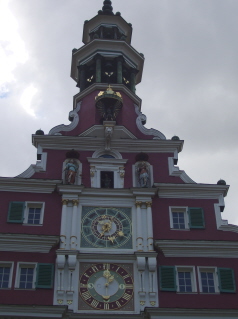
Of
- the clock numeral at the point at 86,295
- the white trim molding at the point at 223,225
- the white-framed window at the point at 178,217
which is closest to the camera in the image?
the clock numeral at the point at 86,295

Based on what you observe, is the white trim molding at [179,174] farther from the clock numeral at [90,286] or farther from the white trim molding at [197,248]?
the clock numeral at [90,286]

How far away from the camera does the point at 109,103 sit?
2883 cm

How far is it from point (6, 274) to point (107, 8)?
20127 millimetres

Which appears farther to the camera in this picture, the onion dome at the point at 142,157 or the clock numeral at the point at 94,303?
the onion dome at the point at 142,157

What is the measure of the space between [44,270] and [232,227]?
734cm

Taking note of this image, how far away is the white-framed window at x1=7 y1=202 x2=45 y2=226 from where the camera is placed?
934 inches

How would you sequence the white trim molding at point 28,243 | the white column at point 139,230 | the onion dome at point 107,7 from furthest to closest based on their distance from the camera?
the onion dome at point 107,7 < the white column at point 139,230 < the white trim molding at point 28,243

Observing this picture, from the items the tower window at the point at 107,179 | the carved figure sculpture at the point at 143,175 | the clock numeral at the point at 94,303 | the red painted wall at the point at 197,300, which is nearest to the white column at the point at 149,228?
the carved figure sculpture at the point at 143,175

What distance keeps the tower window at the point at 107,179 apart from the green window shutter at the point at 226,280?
19.0ft

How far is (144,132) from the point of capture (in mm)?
28219

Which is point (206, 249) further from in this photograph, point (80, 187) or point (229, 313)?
point (80, 187)

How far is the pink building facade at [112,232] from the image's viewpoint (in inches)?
859

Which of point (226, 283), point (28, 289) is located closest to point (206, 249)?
point (226, 283)

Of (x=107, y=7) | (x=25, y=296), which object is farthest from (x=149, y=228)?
(x=107, y=7)
